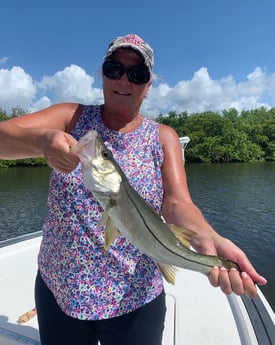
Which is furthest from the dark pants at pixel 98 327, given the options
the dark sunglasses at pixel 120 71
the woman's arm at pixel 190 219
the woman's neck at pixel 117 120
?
the dark sunglasses at pixel 120 71

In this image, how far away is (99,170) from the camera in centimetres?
179

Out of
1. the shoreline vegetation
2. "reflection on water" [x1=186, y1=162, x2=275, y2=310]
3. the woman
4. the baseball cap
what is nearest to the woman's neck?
the woman

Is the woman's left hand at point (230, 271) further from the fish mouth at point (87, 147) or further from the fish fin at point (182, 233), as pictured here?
the fish mouth at point (87, 147)

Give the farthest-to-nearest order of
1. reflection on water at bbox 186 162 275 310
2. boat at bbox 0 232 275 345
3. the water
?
the water, reflection on water at bbox 186 162 275 310, boat at bbox 0 232 275 345

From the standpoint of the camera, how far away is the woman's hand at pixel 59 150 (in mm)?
1608

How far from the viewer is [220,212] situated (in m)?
20.5

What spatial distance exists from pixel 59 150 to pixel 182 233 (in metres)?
0.93

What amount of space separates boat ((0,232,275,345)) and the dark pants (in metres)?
1.30

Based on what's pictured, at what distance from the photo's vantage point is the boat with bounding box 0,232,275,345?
3230 mm

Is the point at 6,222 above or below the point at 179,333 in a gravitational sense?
below

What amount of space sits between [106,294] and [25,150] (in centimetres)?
101

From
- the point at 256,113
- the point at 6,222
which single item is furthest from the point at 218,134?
the point at 6,222

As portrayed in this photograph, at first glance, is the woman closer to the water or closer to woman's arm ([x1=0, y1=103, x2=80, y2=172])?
woman's arm ([x1=0, y1=103, x2=80, y2=172])

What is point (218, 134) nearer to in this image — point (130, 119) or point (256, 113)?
point (256, 113)
